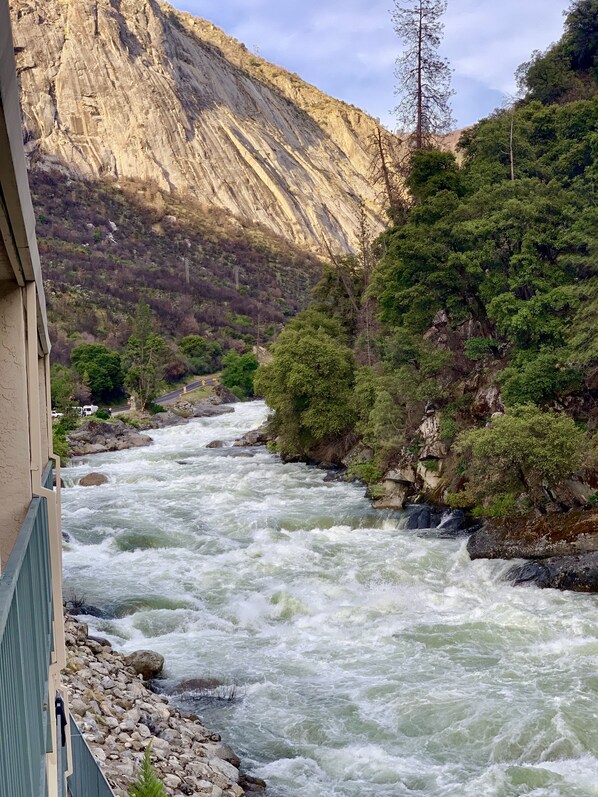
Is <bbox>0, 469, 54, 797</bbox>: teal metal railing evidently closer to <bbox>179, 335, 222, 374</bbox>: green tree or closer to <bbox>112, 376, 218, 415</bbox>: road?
<bbox>112, 376, 218, 415</bbox>: road

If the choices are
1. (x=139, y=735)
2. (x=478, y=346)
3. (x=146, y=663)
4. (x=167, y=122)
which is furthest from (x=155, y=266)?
(x=139, y=735)

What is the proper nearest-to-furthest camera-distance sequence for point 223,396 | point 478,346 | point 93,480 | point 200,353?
point 478,346 → point 93,480 → point 223,396 → point 200,353

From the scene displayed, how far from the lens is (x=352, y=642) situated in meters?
12.1

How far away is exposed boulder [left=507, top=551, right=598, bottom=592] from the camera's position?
45.4 feet

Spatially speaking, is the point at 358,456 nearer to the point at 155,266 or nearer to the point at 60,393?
the point at 60,393

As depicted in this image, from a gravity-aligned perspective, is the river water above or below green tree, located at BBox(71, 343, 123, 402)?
below

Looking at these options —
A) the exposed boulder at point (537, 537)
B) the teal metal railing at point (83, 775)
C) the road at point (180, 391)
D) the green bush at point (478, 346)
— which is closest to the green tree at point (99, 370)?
the road at point (180, 391)

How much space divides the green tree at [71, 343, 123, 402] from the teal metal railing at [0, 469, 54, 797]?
47.4 meters

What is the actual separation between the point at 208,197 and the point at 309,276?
72.6ft

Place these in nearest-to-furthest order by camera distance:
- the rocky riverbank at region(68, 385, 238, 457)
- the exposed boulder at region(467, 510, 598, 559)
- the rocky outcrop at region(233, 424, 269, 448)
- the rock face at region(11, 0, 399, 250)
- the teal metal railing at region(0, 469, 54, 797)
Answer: the teal metal railing at region(0, 469, 54, 797) → the exposed boulder at region(467, 510, 598, 559) → the rocky outcrop at region(233, 424, 269, 448) → the rocky riverbank at region(68, 385, 238, 457) → the rock face at region(11, 0, 399, 250)

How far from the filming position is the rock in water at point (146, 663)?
1070cm

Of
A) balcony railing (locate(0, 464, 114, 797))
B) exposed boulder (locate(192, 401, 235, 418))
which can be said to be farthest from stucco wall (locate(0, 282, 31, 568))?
exposed boulder (locate(192, 401, 235, 418))

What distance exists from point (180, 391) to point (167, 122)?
70.0m

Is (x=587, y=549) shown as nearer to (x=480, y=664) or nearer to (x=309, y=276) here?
(x=480, y=664)
